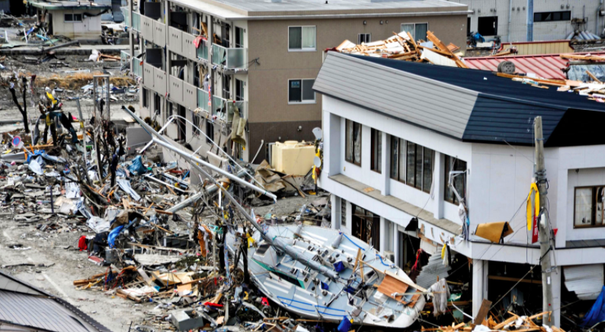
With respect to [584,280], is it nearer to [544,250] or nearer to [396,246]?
[544,250]

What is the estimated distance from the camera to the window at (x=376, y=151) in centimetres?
2959

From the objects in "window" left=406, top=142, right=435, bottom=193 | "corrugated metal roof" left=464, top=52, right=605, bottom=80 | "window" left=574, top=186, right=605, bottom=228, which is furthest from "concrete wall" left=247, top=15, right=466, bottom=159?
"window" left=574, top=186, right=605, bottom=228

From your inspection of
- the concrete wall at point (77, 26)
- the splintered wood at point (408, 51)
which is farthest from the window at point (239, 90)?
the concrete wall at point (77, 26)

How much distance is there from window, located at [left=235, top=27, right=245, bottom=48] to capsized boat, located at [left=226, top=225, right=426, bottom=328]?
14.9 m

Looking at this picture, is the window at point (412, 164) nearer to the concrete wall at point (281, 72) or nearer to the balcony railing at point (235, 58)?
the concrete wall at point (281, 72)

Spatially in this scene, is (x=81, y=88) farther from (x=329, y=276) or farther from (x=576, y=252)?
(x=576, y=252)

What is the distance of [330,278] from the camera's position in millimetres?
27094

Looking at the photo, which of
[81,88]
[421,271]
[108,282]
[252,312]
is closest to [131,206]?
[108,282]

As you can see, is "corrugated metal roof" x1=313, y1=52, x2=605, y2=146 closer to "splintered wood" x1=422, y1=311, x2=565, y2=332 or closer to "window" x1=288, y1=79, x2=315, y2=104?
"splintered wood" x1=422, y1=311, x2=565, y2=332

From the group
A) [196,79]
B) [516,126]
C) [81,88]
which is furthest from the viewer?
[81,88]

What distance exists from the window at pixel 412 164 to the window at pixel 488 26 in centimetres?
4662

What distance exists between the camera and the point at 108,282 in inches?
1179

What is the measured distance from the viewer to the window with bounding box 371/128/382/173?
29.6 metres

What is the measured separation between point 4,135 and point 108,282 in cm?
2644
